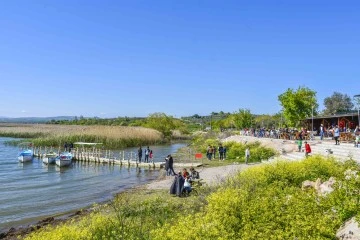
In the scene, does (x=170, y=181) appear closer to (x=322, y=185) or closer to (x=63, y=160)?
(x=322, y=185)

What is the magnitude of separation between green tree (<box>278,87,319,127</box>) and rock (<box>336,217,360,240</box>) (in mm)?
41001

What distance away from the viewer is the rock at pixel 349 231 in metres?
7.36

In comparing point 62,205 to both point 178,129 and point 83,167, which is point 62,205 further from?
point 178,129

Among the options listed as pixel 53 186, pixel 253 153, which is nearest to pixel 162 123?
pixel 253 153

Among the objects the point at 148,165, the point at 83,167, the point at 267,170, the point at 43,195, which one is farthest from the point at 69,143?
the point at 267,170

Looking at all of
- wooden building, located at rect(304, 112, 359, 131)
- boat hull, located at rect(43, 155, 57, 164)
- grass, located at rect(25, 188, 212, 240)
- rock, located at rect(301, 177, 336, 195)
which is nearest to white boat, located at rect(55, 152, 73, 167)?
boat hull, located at rect(43, 155, 57, 164)

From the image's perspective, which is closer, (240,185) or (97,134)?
(240,185)

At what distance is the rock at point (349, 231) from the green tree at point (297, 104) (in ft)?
135

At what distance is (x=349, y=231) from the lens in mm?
7531

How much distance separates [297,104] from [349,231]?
42.4 m

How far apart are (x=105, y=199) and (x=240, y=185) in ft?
38.5

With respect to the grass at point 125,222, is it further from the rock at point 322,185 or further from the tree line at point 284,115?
the tree line at point 284,115

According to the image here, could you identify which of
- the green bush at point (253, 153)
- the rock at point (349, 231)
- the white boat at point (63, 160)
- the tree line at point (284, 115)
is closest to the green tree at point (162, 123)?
the tree line at point (284, 115)

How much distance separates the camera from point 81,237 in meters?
8.80
